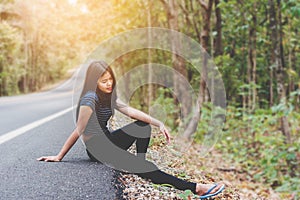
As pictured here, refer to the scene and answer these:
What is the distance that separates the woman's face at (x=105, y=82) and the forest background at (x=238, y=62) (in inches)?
173

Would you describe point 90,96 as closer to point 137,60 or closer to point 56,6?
point 137,60

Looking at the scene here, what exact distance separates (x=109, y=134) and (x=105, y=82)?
2.11ft

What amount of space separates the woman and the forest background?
403cm

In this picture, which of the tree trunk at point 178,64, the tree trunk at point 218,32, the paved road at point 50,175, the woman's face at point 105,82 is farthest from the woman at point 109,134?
the tree trunk at point 218,32

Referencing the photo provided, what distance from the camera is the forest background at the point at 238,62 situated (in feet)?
34.0

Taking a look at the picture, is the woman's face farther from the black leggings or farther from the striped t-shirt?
the black leggings

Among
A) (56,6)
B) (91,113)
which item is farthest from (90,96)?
(56,6)

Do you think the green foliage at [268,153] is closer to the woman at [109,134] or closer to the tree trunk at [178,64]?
the tree trunk at [178,64]

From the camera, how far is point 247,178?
10.4 m

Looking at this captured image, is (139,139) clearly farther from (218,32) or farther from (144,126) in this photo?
(218,32)

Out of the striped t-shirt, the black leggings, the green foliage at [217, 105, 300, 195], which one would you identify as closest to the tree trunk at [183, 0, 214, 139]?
the green foliage at [217, 105, 300, 195]

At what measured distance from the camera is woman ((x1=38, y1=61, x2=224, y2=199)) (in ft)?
15.1

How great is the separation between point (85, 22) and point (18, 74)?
18333mm

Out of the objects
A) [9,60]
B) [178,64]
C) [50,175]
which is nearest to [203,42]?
[178,64]
